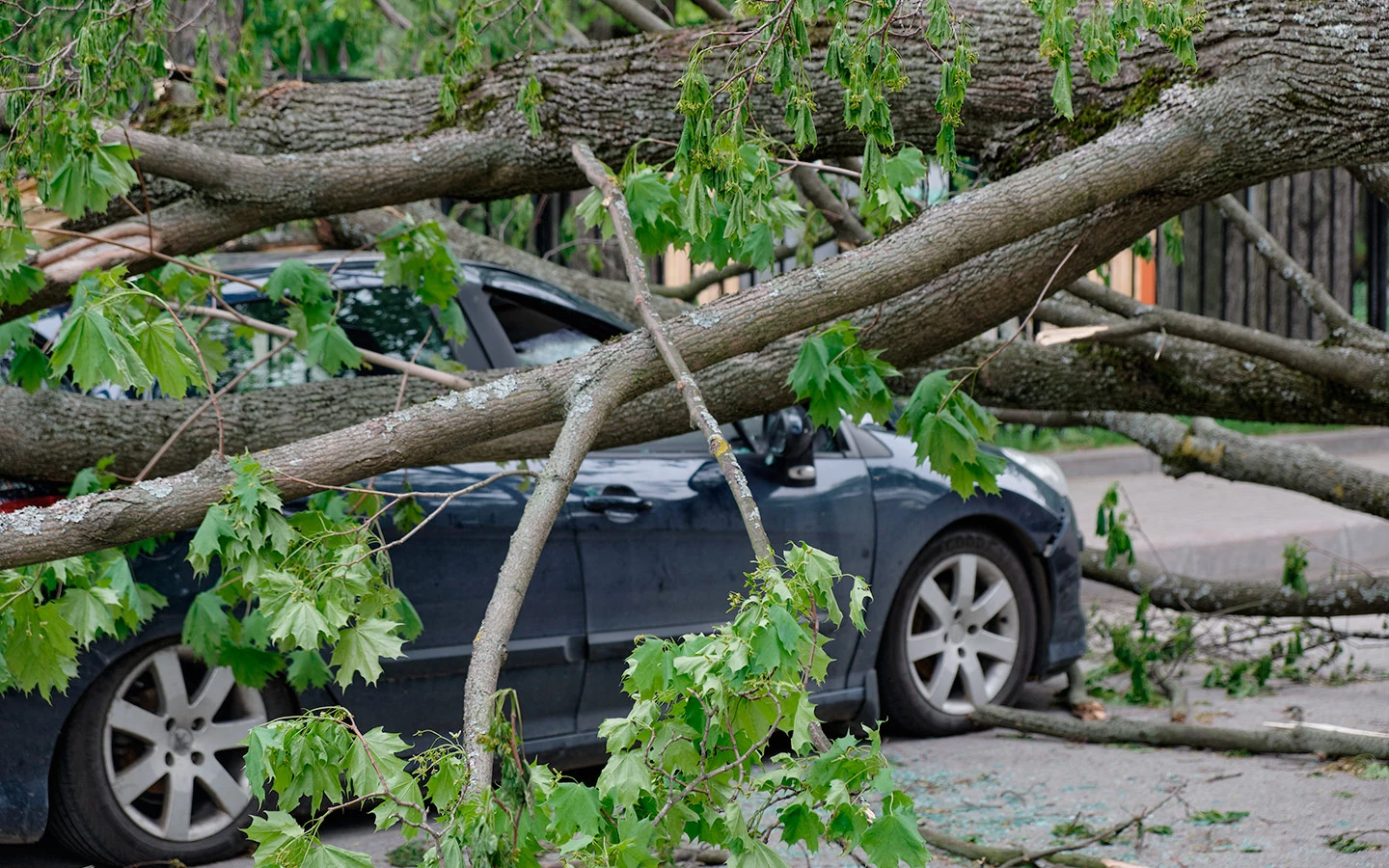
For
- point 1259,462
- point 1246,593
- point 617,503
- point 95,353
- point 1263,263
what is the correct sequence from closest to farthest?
1. point 95,353
2. point 617,503
3. point 1259,462
4. point 1246,593
5. point 1263,263

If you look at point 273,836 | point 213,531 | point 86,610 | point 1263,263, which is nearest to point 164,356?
point 213,531

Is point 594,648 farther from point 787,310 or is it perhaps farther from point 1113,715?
point 1113,715

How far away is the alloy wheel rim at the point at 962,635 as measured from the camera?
17.0 ft

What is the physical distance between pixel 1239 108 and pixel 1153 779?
7.25ft

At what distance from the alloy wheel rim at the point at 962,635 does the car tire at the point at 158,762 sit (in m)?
2.33

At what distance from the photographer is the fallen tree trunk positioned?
4.44m

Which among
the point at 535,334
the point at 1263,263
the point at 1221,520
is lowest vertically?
the point at 1221,520

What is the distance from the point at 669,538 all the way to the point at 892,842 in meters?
2.52

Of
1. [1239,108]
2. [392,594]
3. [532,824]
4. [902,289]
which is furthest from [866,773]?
[1239,108]

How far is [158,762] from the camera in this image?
3.90 meters

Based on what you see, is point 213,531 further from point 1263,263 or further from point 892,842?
point 1263,263

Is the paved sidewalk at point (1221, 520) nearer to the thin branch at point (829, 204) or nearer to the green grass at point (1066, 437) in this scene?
the green grass at point (1066, 437)

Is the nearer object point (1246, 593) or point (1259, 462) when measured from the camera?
point (1259, 462)

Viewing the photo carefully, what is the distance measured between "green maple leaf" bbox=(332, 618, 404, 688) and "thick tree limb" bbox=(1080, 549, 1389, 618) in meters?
4.23
